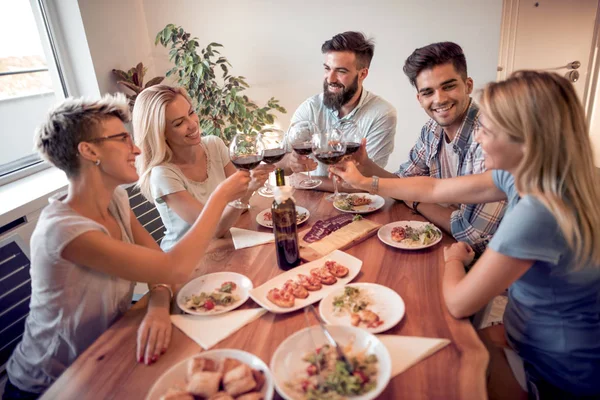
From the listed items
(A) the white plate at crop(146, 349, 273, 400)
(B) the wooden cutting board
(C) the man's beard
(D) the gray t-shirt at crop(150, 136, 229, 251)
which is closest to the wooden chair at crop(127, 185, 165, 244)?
(D) the gray t-shirt at crop(150, 136, 229, 251)

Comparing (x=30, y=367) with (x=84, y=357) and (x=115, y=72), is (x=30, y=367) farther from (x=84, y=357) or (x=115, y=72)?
(x=115, y=72)

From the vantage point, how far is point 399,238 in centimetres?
144

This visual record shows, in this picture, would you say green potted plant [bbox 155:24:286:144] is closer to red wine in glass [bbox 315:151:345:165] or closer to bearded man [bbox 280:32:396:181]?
bearded man [bbox 280:32:396:181]

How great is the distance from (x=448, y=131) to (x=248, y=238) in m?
1.08

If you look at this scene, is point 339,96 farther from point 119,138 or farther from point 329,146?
point 119,138

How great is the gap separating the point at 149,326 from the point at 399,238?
0.88m

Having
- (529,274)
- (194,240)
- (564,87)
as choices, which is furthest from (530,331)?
(194,240)

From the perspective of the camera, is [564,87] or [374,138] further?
[374,138]

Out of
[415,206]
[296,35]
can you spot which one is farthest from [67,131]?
[296,35]

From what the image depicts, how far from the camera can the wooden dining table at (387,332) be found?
86 centimetres

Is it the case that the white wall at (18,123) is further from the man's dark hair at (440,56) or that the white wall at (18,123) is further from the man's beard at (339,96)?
the man's dark hair at (440,56)

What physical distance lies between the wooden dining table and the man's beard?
131 cm

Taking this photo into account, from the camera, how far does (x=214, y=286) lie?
127cm

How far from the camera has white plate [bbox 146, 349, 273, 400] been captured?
83 cm
